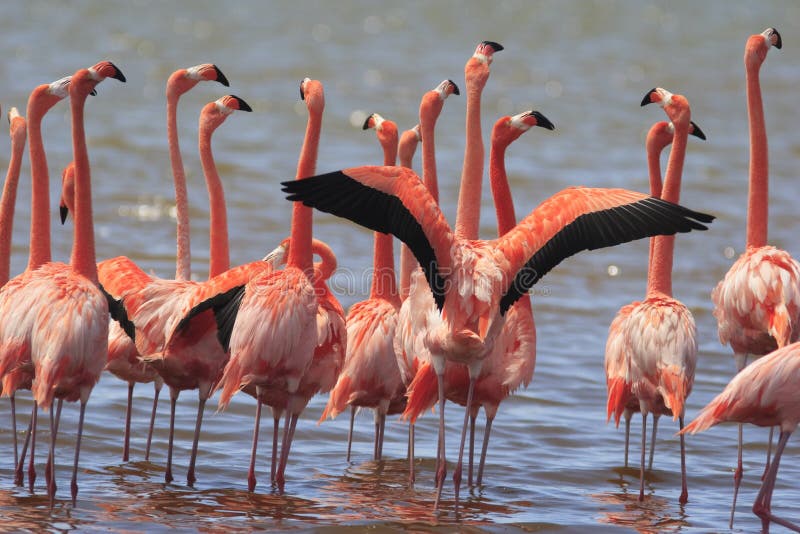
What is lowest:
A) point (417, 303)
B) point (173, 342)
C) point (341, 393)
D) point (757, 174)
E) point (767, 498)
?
point (767, 498)

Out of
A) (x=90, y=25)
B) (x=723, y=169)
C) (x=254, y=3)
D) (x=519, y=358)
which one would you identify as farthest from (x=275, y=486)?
(x=254, y=3)

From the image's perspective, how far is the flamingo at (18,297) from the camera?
623 centimetres

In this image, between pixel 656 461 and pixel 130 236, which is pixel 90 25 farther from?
pixel 656 461

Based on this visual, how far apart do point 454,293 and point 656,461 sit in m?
2.94

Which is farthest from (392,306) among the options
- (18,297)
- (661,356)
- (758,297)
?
(18,297)

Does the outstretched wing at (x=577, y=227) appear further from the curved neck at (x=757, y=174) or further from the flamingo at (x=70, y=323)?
the flamingo at (x=70, y=323)

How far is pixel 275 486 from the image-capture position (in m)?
7.11

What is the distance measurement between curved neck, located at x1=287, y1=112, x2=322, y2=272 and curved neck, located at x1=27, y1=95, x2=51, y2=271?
1381 mm

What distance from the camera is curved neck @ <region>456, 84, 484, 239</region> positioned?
691 cm

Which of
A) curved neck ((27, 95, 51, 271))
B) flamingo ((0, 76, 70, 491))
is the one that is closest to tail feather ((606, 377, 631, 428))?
flamingo ((0, 76, 70, 491))

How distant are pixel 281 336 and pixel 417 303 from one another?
0.75m

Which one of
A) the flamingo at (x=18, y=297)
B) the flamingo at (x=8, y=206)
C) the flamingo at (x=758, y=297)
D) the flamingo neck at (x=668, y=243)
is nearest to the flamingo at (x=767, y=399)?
the flamingo at (x=758, y=297)

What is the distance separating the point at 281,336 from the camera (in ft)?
21.5

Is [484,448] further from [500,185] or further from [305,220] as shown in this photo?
[305,220]
